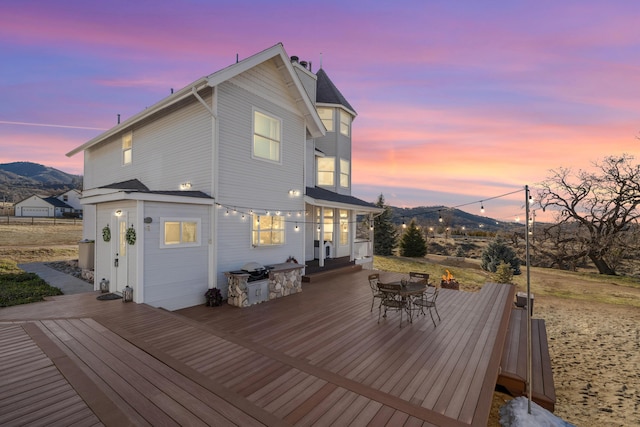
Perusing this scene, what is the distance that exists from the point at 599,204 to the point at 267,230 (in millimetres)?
25103

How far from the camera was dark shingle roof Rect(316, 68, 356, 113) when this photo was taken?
15752 millimetres

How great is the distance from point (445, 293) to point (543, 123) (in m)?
13.9

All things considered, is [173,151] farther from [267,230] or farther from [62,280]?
[62,280]

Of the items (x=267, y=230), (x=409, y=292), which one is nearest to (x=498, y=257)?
(x=409, y=292)

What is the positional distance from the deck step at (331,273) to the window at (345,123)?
801 cm

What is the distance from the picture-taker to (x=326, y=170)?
16.1m

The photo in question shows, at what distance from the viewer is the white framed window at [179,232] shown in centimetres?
757

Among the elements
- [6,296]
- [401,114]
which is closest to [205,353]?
[6,296]

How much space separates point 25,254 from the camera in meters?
17.8

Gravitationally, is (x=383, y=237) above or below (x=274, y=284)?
above

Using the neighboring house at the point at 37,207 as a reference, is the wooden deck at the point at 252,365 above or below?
below

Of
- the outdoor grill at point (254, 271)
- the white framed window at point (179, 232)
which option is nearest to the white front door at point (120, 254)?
the white framed window at point (179, 232)

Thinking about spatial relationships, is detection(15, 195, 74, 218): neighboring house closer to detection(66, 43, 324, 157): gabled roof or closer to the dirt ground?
detection(66, 43, 324, 157): gabled roof

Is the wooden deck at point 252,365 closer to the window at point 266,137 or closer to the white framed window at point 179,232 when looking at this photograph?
the white framed window at point 179,232
